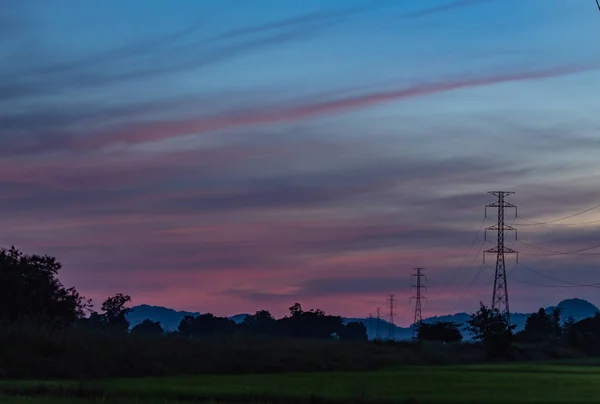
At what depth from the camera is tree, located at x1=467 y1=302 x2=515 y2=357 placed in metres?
97.4

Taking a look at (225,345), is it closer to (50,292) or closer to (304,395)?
(50,292)

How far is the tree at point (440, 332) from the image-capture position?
12000cm

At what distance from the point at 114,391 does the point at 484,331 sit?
2947 inches

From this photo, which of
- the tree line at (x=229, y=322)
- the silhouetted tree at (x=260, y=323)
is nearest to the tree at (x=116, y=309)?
the tree line at (x=229, y=322)

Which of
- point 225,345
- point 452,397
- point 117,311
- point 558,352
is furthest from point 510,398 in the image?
point 117,311

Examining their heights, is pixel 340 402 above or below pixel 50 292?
below

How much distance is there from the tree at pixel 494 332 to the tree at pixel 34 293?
140 feet

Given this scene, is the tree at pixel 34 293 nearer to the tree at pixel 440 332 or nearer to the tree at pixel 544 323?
the tree at pixel 440 332

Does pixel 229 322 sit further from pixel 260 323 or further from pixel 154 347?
pixel 154 347

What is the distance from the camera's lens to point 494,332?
100500mm

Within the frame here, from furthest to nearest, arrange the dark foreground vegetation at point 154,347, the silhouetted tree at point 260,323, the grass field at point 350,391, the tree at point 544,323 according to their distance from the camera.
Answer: the silhouetted tree at point 260,323, the tree at point 544,323, the dark foreground vegetation at point 154,347, the grass field at point 350,391

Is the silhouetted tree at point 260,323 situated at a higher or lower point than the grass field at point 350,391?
higher

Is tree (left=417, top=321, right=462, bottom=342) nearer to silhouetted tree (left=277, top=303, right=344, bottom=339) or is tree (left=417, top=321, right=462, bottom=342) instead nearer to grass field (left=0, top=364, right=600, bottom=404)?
silhouetted tree (left=277, top=303, right=344, bottom=339)

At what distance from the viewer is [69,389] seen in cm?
3959
